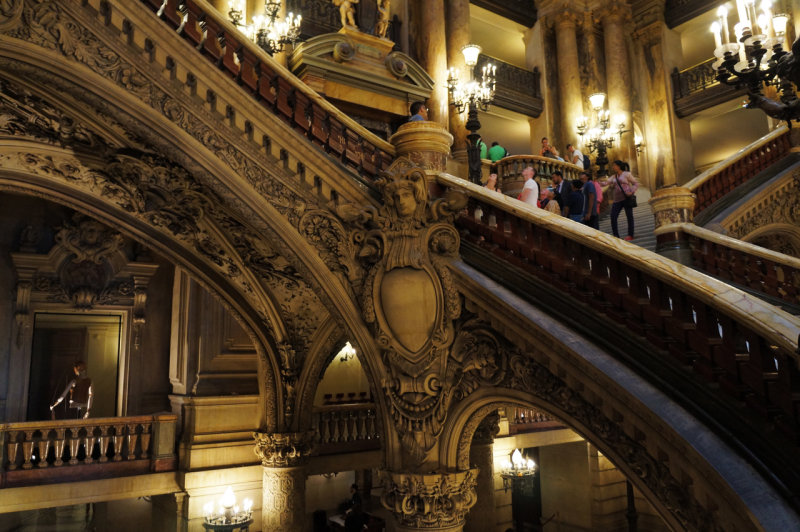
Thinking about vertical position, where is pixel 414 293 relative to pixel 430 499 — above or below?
above

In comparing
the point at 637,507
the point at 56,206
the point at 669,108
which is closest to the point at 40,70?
the point at 56,206

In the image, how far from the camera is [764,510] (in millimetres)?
2385

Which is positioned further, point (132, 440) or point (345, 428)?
point (345, 428)

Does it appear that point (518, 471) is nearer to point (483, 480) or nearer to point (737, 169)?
point (483, 480)

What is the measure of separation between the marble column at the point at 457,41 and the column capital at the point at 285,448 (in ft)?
24.8

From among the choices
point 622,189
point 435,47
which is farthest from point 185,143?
point 435,47

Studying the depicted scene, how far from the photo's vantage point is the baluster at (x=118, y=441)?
7.55 m

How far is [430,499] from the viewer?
15.2ft

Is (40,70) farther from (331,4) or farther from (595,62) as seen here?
(595,62)

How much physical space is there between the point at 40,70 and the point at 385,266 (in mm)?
3007

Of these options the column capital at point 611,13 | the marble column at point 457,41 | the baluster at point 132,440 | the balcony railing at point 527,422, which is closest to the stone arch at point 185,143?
the baluster at point 132,440

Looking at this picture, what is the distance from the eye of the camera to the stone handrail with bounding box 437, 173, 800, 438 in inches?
108

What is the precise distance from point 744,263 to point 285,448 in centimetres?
606

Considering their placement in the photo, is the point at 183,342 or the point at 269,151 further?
the point at 183,342
